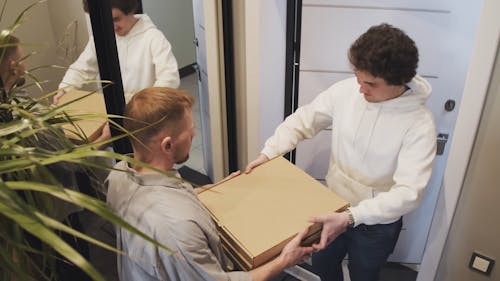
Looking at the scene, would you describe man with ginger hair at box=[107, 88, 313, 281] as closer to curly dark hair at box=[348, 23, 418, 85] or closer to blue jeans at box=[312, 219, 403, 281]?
blue jeans at box=[312, 219, 403, 281]

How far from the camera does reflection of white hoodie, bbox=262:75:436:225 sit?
149 centimetres

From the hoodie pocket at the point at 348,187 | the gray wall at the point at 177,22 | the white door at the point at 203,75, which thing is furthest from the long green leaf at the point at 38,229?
the gray wall at the point at 177,22

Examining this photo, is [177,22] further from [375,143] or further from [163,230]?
[163,230]

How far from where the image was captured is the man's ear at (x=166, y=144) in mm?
1205

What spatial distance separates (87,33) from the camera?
1654 mm

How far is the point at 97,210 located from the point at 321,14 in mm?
1567

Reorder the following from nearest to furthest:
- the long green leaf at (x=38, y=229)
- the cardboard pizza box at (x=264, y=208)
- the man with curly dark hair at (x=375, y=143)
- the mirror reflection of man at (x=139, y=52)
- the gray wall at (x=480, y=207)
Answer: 1. the long green leaf at (x=38, y=229)
2. the cardboard pizza box at (x=264, y=208)
3. the man with curly dark hair at (x=375, y=143)
4. the gray wall at (x=480, y=207)
5. the mirror reflection of man at (x=139, y=52)

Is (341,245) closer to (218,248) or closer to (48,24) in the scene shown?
(218,248)

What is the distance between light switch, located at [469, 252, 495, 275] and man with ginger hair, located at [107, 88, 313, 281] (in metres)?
1.12

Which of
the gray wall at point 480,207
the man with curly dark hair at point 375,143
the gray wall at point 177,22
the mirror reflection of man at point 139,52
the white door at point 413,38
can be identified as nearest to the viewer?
the man with curly dark hair at point 375,143

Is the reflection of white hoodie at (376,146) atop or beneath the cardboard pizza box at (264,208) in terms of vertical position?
atop

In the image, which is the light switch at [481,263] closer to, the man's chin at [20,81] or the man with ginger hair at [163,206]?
the man with ginger hair at [163,206]

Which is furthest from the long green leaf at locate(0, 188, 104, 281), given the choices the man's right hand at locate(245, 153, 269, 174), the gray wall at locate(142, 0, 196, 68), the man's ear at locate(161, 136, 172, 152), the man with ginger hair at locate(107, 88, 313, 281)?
the gray wall at locate(142, 0, 196, 68)

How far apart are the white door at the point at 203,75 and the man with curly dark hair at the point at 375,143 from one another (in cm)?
93
